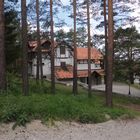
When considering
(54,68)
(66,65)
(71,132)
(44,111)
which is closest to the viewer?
(71,132)

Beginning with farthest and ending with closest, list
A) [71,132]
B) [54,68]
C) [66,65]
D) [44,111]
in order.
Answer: [66,65], [54,68], [44,111], [71,132]

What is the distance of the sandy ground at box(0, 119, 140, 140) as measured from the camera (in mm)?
11711

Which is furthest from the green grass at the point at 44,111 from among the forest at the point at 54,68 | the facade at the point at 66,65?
the facade at the point at 66,65

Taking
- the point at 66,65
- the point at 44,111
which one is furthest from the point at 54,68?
the point at 66,65

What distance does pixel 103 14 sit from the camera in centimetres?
3206

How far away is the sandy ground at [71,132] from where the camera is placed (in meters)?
11.7

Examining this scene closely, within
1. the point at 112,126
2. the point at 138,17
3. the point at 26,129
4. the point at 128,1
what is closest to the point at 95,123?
the point at 112,126

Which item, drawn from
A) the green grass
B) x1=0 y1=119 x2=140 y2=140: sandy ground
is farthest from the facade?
x1=0 y1=119 x2=140 y2=140: sandy ground

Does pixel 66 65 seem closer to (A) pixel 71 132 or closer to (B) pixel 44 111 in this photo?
(B) pixel 44 111

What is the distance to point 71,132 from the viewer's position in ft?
42.1

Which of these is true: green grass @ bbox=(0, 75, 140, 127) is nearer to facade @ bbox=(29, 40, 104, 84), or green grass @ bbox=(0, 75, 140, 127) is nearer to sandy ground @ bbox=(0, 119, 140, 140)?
sandy ground @ bbox=(0, 119, 140, 140)

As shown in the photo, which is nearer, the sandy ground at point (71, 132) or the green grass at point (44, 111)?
the sandy ground at point (71, 132)

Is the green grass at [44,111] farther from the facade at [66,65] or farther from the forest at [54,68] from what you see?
the facade at [66,65]

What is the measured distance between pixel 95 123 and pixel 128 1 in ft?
60.2
